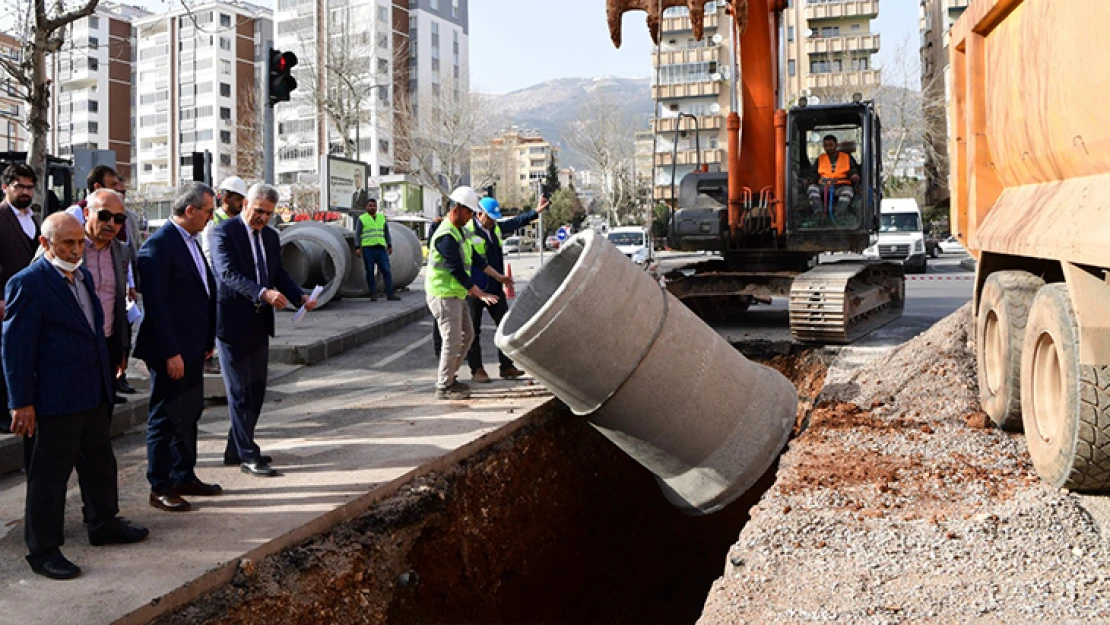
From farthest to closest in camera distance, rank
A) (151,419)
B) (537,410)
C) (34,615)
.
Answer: (537,410) → (151,419) → (34,615)

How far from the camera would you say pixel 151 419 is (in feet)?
16.4

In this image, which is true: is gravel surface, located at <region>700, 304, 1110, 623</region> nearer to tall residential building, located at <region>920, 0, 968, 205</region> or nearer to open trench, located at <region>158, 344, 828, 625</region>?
open trench, located at <region>158, 344, 828, 625</region>

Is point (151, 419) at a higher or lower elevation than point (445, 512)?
higher

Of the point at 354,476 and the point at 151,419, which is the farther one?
the point at 354,476

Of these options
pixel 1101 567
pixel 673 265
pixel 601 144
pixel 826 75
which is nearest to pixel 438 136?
pixel 601 144

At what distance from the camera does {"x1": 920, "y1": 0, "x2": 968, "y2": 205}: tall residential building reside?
40062mm

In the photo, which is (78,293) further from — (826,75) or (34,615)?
(826,75)

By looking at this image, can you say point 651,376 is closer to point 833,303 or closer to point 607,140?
point 833,303

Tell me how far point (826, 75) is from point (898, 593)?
6567 centimetres

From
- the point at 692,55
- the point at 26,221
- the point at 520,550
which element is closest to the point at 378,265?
the point at 26,221

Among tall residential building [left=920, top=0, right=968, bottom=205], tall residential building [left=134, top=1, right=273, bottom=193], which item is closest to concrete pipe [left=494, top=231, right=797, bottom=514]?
tall residential building [left=920, top=0, right=968, bottom=205]

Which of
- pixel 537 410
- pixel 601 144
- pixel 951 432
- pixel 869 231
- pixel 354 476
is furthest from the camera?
pixel 601 144

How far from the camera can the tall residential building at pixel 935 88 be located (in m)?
40.1

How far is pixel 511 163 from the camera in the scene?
4774 inches
